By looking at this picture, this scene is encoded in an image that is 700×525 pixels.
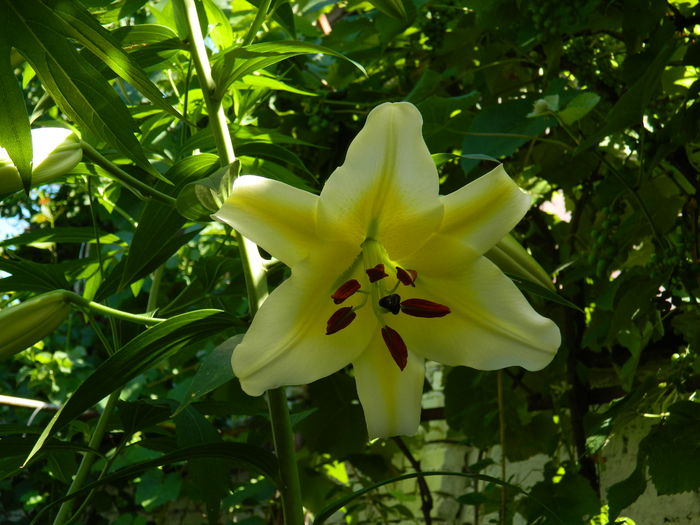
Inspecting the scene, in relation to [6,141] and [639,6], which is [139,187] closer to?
[6,141]

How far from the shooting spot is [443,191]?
182cm

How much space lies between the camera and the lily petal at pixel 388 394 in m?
0.78

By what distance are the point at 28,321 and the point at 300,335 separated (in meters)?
0.24

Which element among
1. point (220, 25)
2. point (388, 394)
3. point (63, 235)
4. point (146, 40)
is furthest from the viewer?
point (63, 235)

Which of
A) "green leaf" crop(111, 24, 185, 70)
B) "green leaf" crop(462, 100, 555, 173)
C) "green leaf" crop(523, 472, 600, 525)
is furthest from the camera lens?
"green leaf" crop(523, 472, 600, 525)

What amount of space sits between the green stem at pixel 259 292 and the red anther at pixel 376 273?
14 centimetres

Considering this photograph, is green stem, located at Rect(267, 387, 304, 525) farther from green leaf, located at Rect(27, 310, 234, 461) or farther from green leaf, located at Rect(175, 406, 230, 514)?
green leaf, located at Rect(175, 406, 230, 514)

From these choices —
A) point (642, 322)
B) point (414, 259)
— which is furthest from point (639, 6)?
point (414, 259)

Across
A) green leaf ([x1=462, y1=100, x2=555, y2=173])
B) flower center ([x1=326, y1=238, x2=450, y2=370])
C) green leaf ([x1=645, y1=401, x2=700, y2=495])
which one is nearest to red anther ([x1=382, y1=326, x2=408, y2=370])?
flower center ([x1=326, y1=238, x2=450, y2=370])

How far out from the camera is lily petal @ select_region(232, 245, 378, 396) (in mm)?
692

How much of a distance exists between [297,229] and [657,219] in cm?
91

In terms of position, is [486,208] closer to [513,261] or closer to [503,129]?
[513,261]

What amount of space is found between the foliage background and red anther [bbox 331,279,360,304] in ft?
0.36

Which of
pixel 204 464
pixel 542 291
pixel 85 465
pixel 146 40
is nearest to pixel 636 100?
pixel 542 291
